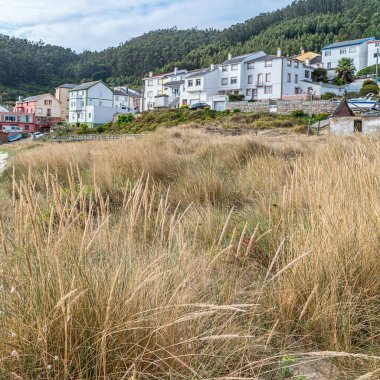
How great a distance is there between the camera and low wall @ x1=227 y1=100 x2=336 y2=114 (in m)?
42.7

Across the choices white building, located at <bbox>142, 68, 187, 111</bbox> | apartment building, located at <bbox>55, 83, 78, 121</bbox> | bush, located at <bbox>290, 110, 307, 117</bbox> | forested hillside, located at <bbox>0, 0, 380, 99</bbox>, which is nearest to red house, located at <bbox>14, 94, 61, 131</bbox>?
apartment building, located at <bbox>55, 83, 78, 121</bbox>

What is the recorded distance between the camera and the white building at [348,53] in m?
73.8

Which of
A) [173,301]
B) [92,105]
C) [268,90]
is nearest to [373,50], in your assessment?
[268,90]

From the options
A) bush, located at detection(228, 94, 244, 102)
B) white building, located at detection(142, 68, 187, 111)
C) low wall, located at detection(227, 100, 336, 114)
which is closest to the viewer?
low wall, located at detection(227, 100, 336, 114)

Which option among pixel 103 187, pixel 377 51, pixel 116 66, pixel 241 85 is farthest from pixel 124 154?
pixel 116 66

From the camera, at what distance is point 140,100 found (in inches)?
3386

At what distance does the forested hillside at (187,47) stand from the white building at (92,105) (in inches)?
1160

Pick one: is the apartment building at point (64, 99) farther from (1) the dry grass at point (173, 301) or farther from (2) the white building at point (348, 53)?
(1) the dry grass at point (173, 301)

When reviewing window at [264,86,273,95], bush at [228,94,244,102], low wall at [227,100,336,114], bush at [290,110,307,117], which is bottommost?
bush at [290,110,307,117]

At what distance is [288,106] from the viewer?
4550 centimetres

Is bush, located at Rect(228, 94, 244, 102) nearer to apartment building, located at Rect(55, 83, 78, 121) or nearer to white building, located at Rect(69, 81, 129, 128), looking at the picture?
white building, located at Rect(69, 81, 129, 128)

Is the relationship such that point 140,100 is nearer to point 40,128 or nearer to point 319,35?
point 40,128

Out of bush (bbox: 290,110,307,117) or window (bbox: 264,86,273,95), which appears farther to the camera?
window (bbox: 264,86,273,95)

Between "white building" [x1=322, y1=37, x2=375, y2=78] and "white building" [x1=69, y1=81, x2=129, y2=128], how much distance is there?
42262mm
